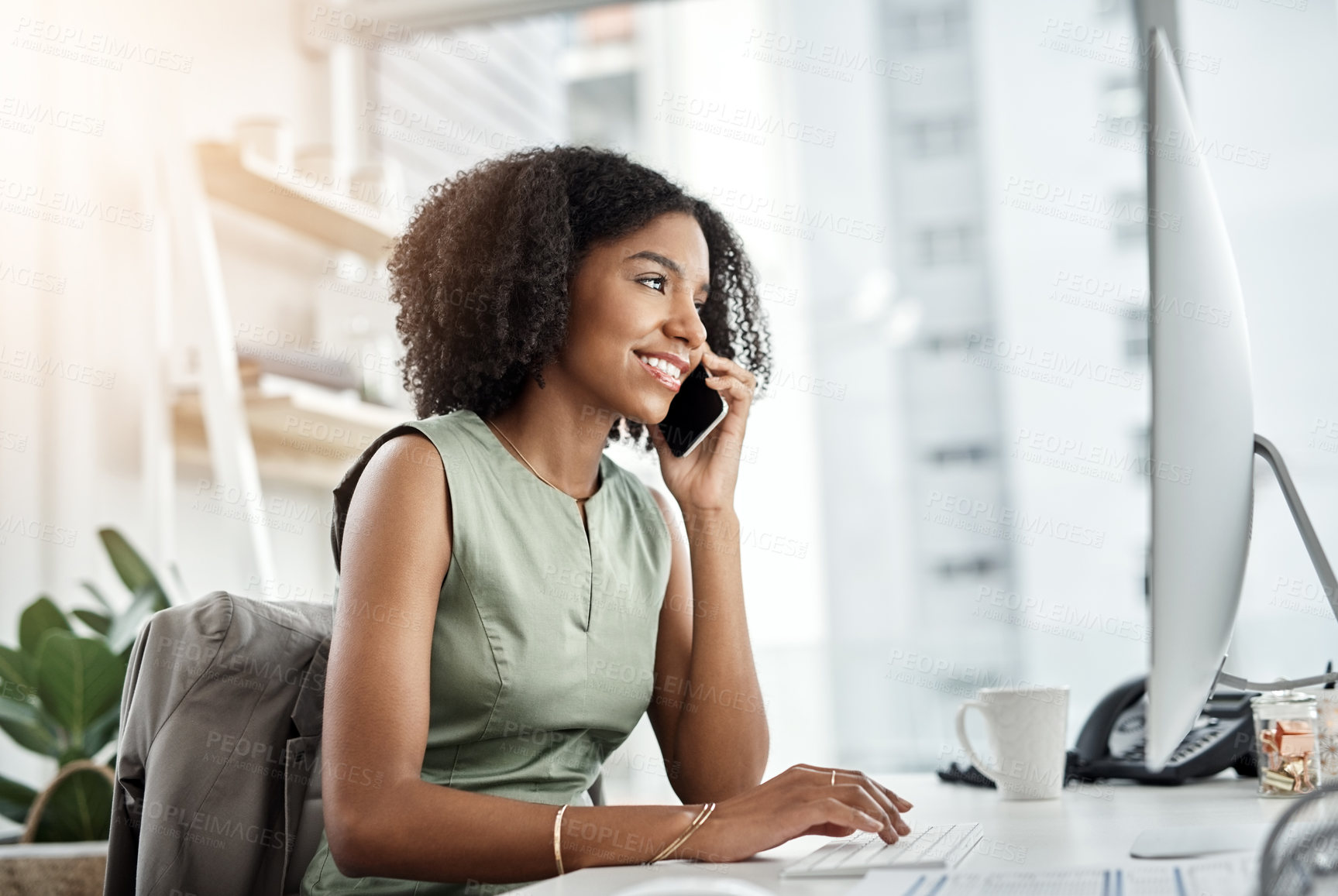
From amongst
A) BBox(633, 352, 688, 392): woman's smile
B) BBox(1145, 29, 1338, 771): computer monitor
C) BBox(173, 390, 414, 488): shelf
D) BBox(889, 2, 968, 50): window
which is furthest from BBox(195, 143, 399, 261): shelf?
BBox(1145, 29, 1338, 771): computer monitor

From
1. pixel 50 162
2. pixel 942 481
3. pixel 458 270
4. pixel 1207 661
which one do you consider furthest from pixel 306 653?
pixel 942 481

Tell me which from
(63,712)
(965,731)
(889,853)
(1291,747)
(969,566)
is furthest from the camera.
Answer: (969,566)

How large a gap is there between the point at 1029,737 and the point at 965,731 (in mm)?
67

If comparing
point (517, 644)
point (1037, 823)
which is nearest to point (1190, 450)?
point (1037, 823)

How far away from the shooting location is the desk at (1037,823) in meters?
0.77

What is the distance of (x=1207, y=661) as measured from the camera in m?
0.73

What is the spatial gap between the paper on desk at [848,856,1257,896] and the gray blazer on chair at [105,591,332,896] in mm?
669

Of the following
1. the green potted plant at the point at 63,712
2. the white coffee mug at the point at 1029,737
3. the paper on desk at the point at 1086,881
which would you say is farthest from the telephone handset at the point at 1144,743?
the green potted plant at the point at 63,712

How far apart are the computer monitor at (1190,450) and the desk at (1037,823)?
0.13 m

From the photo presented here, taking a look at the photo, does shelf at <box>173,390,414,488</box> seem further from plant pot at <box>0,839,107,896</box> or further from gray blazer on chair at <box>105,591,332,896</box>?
gray blazer on chair at <box>105,591,332,896</box>

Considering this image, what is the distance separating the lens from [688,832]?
896 millimetres

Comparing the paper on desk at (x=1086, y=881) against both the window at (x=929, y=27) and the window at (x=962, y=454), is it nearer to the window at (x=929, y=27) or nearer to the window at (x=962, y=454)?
the window at (x=962, y=454)

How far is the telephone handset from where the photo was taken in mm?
1268

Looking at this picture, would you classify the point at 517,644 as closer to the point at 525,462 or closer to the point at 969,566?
the point at 525,462
